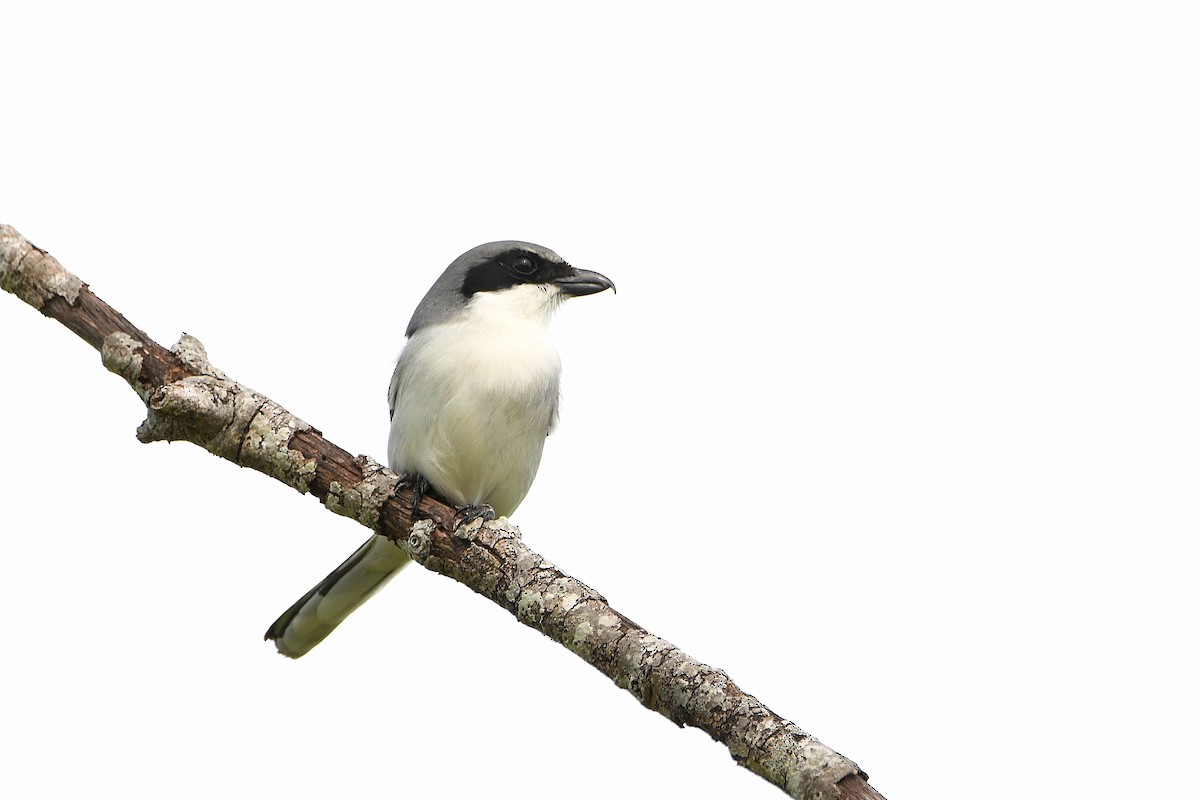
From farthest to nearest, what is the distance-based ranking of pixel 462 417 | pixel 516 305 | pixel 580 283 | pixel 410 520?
pixel 580 283
pixel 516 305
pixel 462 417
pixel 410 520

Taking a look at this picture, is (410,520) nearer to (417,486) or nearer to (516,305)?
(417,486)

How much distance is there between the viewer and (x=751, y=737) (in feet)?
13.7

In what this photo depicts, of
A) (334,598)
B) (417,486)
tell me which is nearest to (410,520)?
(417,486)

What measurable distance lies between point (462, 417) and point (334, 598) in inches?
47.3

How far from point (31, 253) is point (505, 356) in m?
2.41

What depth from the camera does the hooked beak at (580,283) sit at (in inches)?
283

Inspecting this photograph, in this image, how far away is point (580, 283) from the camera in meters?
7.21

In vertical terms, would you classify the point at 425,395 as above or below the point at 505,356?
below

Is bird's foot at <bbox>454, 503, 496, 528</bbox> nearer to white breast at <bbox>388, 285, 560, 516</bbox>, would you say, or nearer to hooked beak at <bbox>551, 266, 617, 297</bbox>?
white breast at <bbox>388, 285, 560, 516</bbox>

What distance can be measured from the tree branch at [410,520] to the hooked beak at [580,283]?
6.78ft

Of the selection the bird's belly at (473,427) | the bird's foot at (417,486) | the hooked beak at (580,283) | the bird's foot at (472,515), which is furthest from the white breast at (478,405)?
the bird's foot at (472,515)

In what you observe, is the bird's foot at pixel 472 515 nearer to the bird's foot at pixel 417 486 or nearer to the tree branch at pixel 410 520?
the tree branch at pixel 410 520

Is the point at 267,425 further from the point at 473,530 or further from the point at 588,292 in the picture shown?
the point at 588,292

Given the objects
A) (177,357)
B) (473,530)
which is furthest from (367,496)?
(177,357)
